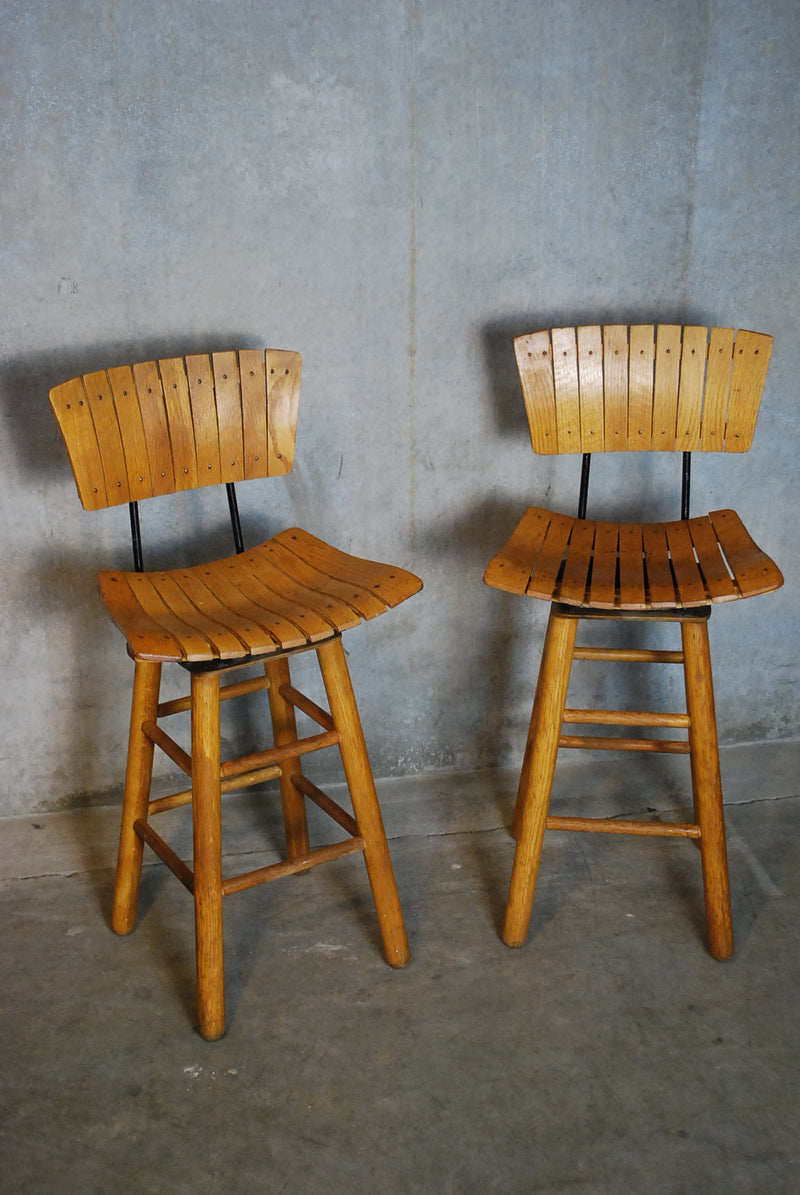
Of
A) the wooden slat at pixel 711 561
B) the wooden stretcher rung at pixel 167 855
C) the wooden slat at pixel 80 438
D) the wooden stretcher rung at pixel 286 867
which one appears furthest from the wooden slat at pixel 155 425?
the wooden slat at pixel 711 561

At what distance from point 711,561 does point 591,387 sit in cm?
51

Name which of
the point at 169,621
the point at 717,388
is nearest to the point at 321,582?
the point at 169,621

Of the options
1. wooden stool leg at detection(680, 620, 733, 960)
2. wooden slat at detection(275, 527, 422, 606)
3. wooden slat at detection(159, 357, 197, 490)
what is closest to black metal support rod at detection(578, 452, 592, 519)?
wooden stool leg at detection(680, 620, 733, 960)

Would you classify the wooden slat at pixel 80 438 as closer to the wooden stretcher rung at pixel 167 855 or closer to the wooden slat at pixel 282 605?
the wooden slat at pixel 282 605

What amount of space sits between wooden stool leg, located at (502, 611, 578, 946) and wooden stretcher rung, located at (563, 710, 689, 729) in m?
0.06

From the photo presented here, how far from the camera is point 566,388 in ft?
7.63

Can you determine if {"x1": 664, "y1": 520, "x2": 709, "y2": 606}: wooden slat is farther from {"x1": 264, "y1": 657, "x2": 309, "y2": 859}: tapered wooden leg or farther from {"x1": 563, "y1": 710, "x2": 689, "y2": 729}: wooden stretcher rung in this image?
{"x1": 264, "y1": 657, "x2": 309, "y2": 859}: tapered wooden leg

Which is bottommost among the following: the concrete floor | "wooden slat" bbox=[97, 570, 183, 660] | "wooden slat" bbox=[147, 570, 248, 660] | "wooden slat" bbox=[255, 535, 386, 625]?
the concrete floor

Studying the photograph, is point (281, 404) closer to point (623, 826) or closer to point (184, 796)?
point (184, 796)

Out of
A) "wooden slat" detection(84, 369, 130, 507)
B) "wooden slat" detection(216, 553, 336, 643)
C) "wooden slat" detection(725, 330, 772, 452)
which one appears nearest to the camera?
"wooden slat" detection(216, 553, 336, 643)

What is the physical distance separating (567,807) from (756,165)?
1.73 metres

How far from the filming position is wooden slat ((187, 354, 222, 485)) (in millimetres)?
2168

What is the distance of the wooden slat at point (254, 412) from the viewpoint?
7.25ft

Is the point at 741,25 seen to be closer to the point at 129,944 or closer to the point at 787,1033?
the point at 787,1033
